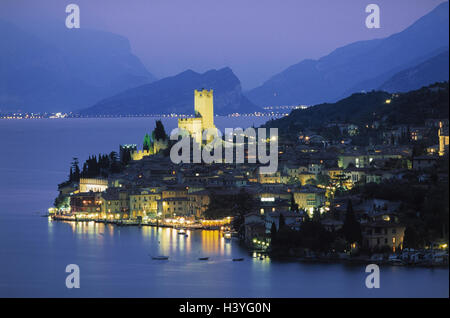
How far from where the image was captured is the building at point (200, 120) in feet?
99.0

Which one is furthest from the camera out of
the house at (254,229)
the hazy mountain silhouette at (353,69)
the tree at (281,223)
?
the hazy mountain silhouette at (353,69)

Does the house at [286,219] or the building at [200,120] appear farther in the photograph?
the building at [200,120]

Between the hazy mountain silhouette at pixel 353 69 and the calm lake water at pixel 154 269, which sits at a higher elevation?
the hazy mountain silhouette at pixel 353 69

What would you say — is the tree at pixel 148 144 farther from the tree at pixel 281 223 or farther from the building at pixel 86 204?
the tree at pixel 281 223

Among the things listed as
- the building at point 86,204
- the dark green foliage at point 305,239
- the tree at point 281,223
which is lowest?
the dark green foliage at point 305,239

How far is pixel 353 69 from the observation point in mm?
71188

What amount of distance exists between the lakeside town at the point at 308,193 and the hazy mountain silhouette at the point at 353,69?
747 cm

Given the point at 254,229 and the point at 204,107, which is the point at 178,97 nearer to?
the point at 204,107

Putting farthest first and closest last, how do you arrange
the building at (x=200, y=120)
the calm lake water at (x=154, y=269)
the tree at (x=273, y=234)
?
the building at (x=200, y=120) → the tree at (x=273, y=234) → the calm lake water at (x=154, y=269)

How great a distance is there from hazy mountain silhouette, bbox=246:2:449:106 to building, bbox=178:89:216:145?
734 cm

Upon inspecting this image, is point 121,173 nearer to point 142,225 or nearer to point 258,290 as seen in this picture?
point 142,225

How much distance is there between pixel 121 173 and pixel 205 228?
7.15 metres

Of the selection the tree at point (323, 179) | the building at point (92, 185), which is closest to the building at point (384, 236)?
the tree at point (323, 179)

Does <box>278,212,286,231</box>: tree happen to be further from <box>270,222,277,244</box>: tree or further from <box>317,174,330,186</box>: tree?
<box>317,174,330,186</box>: tree
